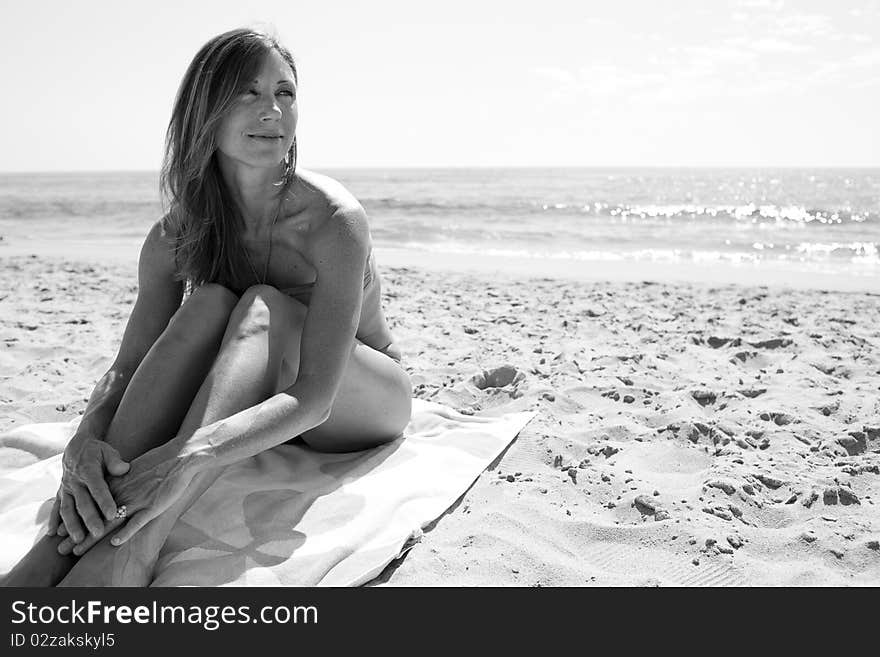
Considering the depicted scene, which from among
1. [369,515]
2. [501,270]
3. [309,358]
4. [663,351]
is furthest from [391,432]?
[501,270]

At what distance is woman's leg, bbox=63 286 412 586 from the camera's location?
1.92 meters

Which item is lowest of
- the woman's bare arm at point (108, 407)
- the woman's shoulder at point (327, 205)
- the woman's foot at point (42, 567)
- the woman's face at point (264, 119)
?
the woman's foot at point (42, 567)

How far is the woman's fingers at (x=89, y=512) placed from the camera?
1862 mm

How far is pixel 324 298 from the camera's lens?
2.23 m

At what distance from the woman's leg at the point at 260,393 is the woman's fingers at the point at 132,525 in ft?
0.11

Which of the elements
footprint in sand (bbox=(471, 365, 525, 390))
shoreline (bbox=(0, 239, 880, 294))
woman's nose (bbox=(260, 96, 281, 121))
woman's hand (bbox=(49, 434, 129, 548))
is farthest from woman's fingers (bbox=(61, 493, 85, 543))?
shoreline (bbox=(0, 239, 880, 294))

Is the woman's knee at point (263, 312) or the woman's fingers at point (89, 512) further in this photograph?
the woman's knee at point (263, 312)

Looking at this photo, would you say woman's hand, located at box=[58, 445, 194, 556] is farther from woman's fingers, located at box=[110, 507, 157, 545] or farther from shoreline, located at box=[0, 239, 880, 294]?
shoreline, located at box=[0, 239, 880, 294]

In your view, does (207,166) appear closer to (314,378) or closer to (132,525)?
(314,378)

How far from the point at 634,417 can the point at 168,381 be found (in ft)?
6.54

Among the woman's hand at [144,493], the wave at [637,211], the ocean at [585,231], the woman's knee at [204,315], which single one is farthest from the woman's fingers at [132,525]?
the wave at [637,211]

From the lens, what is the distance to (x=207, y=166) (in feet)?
8.05

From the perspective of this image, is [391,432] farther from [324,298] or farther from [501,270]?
[501,270]

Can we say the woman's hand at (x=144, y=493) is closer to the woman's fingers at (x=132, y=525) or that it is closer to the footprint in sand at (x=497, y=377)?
the woman's fingers at (x=132, y=525)
